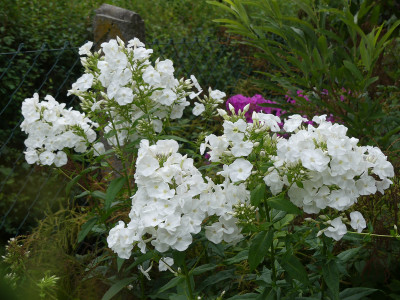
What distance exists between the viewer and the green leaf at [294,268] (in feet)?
6.31

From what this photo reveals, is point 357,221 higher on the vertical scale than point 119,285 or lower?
higher

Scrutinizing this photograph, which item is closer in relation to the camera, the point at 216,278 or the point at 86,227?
the point at 216,278

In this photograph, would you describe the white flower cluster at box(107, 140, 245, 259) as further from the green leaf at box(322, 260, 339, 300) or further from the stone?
the stone

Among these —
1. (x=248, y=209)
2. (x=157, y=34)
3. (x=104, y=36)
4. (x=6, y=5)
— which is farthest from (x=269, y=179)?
(x=157, y=34)

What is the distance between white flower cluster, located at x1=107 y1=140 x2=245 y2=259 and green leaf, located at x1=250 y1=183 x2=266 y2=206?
0.37 feet

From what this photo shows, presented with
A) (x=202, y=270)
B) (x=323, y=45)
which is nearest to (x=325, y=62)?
(x=323, y=45)

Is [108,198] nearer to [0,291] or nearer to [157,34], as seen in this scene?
[0,291]

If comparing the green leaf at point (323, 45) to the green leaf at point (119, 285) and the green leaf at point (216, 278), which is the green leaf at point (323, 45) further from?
the green leaf at point (119, 285)

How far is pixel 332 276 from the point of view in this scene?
196 centimetres

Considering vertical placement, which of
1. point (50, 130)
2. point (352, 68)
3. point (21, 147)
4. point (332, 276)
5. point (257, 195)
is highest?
point (257, 195)

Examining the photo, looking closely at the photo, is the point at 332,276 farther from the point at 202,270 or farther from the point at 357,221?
the point at 202,270

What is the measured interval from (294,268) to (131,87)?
3.36ft

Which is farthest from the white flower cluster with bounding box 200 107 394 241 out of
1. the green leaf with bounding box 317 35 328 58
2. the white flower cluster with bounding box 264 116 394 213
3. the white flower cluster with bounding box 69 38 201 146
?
the green leaf with bounding box 317 35 328 58

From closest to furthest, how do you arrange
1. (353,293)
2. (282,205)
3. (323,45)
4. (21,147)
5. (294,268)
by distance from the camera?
(282,205), (294,268), (353,293), (323,45), (21,147)
